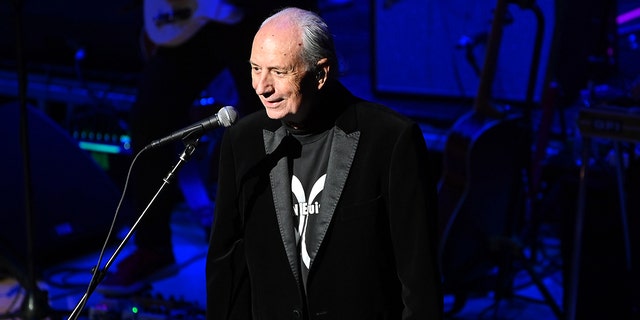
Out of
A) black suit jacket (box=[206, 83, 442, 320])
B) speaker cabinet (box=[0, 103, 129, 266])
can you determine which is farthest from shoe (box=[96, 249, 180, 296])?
black suit jacket (box=[206, 83, 442, 320])

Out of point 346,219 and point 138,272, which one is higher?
point 346,219

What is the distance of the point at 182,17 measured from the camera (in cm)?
451

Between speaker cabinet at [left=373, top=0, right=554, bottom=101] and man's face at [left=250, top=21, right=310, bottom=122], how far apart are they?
3.39m

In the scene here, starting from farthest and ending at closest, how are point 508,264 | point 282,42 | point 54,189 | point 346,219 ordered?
point 54,189 < point 508,264 < point 346,219 < point 282,42

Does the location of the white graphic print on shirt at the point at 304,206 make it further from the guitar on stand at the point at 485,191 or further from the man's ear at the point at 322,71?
the guitar on stand at the point at 485,191

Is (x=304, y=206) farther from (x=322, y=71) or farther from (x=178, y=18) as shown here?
(x=178, y=18)

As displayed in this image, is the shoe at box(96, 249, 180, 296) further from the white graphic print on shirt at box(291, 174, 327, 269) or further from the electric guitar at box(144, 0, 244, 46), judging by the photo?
the white graphic print on shirt at box(291, 174, 327, 269)

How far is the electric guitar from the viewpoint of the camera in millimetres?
4375

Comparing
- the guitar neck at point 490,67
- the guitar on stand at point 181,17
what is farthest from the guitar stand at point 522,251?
the guitar on stand at point 181,17

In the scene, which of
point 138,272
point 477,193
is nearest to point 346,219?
point 477,193

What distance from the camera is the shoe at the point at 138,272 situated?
4715mm

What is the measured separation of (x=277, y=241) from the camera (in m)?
2.57

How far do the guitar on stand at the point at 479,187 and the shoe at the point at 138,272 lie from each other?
1.55 m

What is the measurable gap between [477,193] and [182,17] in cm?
166
